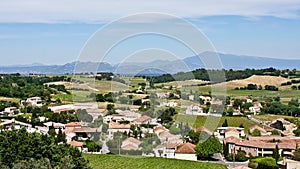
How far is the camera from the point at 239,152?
1426 cm

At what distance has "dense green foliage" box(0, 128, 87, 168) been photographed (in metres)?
9.37

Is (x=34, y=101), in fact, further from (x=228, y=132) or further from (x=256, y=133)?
(x=256, y=133)

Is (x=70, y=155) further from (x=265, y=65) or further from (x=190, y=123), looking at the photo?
(x=265, y=65)

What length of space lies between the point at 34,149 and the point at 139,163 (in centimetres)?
362

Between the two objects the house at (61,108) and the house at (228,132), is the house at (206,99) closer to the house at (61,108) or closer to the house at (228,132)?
the house at (228,132)

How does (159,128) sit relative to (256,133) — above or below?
above

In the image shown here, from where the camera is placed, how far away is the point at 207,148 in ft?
44.9

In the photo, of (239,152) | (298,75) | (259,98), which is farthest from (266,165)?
(298,75)

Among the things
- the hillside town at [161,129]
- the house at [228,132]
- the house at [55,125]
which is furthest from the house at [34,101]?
the house at [228,132]

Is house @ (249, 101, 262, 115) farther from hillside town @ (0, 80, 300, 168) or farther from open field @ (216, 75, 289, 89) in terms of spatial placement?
open field @ (216, 75, 289, 89)

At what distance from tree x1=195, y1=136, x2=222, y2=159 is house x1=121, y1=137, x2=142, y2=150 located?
5.43m

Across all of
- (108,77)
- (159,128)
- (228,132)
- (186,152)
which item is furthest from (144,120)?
(228,132)

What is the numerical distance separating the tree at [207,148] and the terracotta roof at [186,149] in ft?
0.47

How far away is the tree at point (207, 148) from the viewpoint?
13648mm
